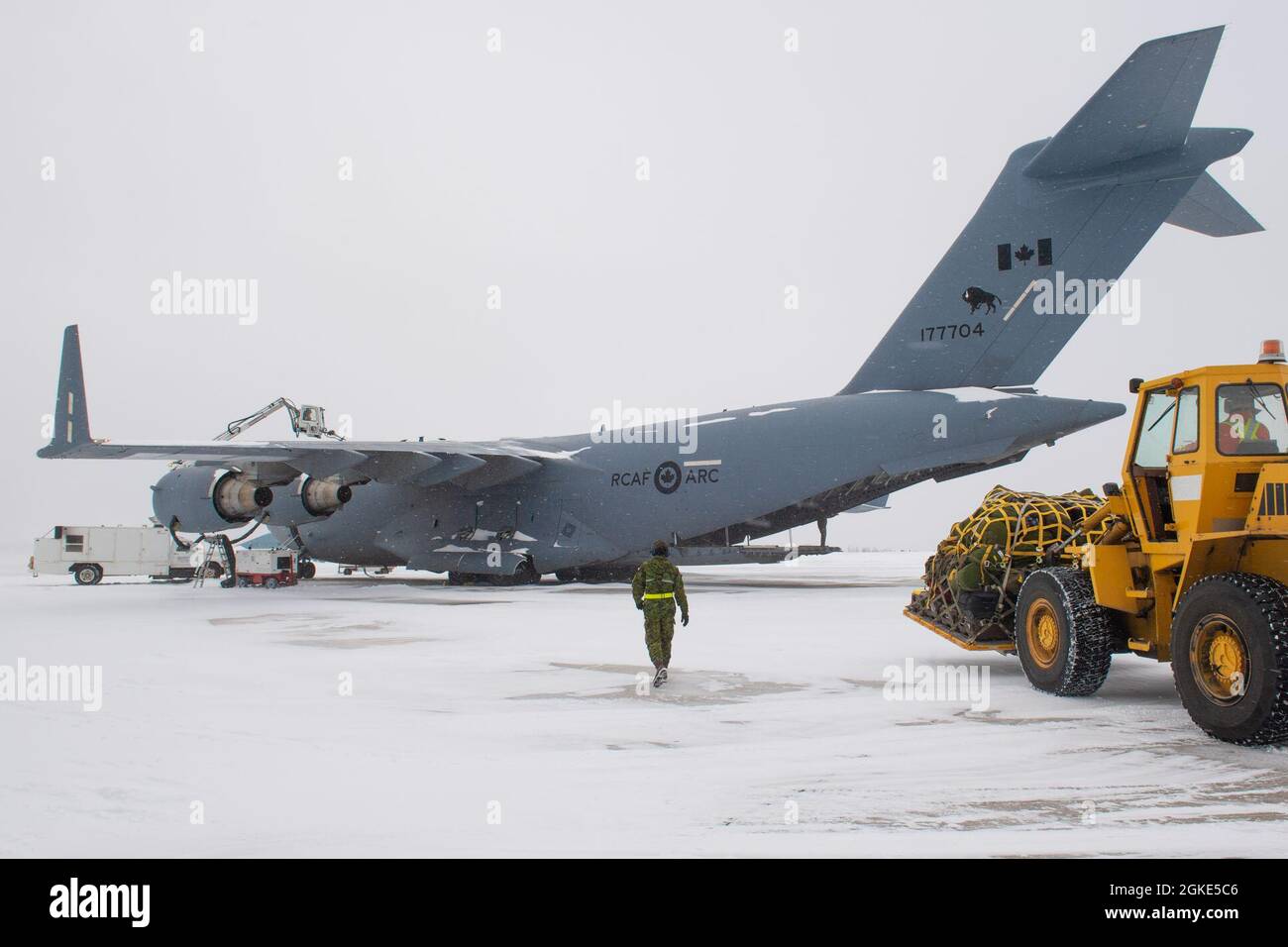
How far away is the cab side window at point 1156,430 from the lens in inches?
277

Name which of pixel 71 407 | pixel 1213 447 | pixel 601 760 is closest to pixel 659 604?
pixel 601 760

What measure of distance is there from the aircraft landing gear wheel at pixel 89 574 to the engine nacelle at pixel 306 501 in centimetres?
616

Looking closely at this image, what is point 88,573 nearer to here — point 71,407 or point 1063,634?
point 71,407

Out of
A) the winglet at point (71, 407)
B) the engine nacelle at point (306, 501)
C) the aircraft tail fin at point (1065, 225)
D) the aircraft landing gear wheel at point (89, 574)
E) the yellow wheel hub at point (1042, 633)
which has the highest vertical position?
the aircraft tail fin at point (1065, 225)

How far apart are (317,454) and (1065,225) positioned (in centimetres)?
1428

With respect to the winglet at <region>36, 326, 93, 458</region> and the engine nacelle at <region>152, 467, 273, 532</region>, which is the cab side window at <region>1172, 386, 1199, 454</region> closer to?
the winglet at <region>36, 326, 93, 458</region>

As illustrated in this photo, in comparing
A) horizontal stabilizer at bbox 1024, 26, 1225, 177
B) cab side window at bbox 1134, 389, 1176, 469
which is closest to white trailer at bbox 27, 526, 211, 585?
horizontal stabilizer at bbox 1024, 26, 1225, 177

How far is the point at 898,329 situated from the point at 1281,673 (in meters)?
13.9

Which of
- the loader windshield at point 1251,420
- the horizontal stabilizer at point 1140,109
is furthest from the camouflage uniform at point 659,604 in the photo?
the horizontal stabilizer at point 1140,109

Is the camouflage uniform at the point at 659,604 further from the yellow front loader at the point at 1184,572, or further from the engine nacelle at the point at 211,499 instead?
the engine nacelle at the point at 211,499

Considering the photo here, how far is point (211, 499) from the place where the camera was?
870 inches
